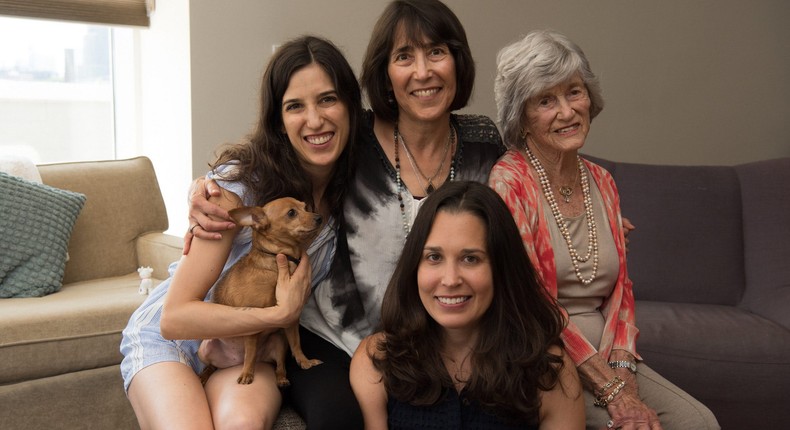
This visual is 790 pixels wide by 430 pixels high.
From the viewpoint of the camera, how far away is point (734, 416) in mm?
2969

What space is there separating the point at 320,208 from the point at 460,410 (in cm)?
63

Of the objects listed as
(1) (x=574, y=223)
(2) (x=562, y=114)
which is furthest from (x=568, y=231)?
(2) (x=562, y=114)

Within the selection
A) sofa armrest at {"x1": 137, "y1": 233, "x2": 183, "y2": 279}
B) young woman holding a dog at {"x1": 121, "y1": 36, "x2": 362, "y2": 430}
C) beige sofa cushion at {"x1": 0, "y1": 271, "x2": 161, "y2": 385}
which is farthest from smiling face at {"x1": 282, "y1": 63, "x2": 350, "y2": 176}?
sofa armrest at {"x1": 137, "y1": 233, "x2": 183, "y2": 279}

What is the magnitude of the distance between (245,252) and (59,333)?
1037 millimetres

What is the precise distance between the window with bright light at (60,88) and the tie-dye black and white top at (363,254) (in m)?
2.47

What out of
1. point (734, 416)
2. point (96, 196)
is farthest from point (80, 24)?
point (734, 416)

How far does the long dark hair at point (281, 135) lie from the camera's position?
2.10 m

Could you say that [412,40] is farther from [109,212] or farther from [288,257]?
[109,212]

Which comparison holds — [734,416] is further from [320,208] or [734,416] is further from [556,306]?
[320,208]

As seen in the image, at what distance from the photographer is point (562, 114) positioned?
85.3 inches

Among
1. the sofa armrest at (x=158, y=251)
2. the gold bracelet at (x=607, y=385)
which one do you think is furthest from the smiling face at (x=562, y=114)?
the sofa armrest at (x=158, y=251)

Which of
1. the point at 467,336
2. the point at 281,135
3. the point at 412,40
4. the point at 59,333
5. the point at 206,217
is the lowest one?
the point at 59,333

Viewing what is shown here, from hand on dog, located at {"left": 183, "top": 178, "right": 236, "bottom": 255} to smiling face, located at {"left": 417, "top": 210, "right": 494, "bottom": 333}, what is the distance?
47cm

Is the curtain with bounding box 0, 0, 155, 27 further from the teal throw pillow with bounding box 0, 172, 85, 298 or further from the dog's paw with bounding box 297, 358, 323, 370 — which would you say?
the dog's paw with bounding box 297, 358, 323, 370
